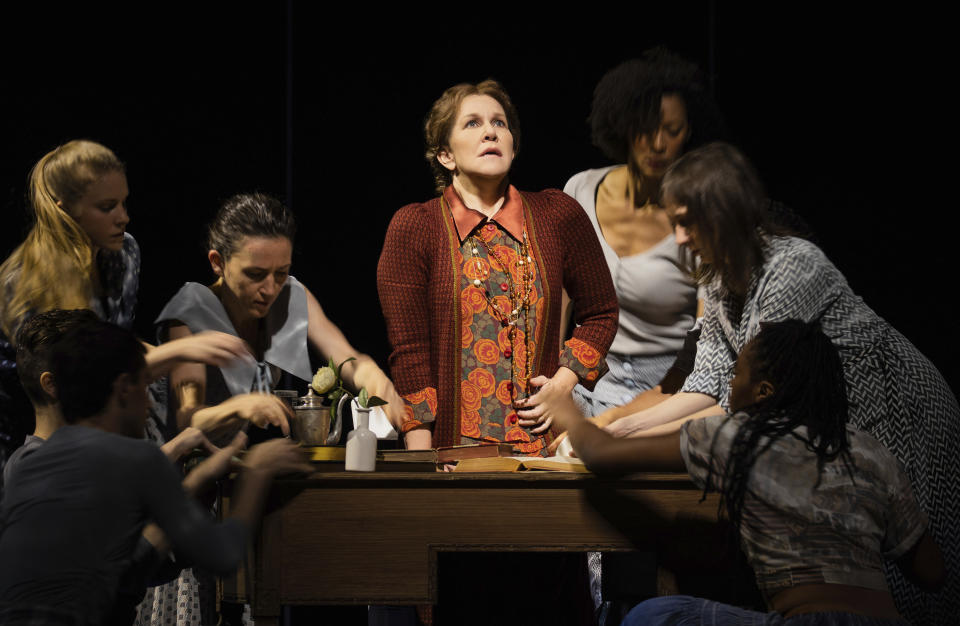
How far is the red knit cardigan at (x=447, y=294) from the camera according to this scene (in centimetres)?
308

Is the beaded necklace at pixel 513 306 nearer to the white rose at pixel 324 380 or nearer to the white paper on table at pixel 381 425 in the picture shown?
the white paper on table at pixel 381 425

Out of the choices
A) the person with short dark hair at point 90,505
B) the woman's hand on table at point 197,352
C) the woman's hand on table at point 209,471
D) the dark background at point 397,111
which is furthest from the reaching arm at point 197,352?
the dark background at point 397,111

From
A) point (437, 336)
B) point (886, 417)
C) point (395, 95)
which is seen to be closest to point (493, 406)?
point (437, 336)

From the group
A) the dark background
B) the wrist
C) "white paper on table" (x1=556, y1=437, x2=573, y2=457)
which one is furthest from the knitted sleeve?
the dark background

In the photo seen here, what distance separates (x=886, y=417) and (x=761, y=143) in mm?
1823

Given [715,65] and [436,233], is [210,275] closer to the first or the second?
[436,233]

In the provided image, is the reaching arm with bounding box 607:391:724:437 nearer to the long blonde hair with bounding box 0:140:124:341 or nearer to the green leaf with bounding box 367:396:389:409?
the green leaf with bounding box 367:396:389:409

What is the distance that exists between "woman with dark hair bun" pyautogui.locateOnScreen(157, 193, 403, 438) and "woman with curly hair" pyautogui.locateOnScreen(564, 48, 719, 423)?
2.67ft

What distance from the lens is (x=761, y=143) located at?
4.12m

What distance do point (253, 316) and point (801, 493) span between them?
5.57 feet

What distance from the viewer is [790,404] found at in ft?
7.17

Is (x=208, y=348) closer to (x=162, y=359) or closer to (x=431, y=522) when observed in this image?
(x=162, y=359)

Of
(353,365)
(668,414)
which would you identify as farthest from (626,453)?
(353,365)

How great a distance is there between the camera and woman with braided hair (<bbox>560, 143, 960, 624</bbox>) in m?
2.51
